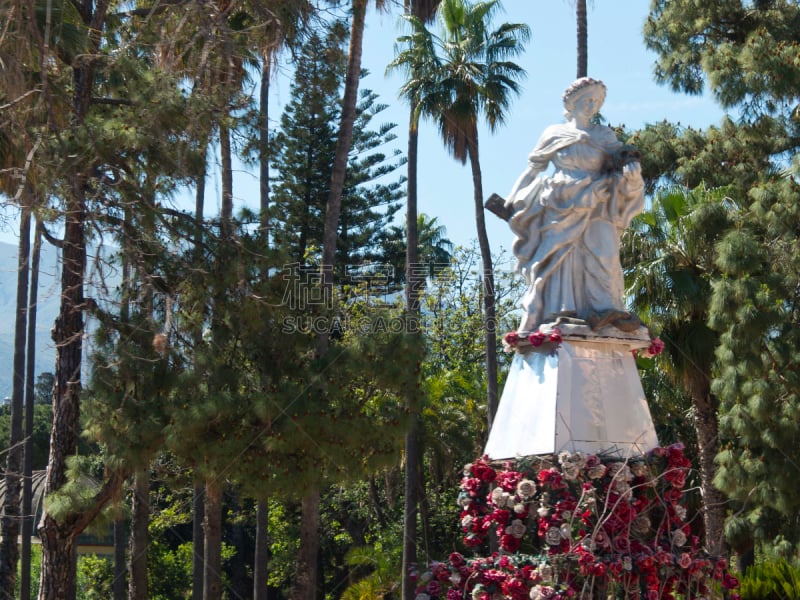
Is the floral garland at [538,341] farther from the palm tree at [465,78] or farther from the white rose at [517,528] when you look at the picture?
the palm tree at [465,78]

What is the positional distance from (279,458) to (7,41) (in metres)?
5.16

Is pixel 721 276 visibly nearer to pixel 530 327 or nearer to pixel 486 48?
pixel 486 48

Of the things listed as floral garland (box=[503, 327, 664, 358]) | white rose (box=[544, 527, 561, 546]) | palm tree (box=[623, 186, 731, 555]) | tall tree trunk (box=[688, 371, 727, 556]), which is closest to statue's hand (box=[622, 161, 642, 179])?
floral garland (box=[503, 327, 664, 358])

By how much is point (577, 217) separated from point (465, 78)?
13.7 m

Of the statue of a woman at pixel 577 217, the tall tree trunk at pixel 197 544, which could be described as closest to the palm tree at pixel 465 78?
the tall tree trunk at pixel 197 544

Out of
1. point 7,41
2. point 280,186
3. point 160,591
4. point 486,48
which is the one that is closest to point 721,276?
point 486,48

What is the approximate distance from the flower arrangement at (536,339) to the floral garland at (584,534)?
3.14 ft

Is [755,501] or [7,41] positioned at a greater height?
[7,41]

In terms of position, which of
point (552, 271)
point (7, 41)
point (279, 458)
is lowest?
point (279, 458)

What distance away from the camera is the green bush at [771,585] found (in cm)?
991

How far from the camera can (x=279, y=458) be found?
10922 mm

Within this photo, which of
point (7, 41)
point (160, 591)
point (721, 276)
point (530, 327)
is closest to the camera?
point (7, 41)

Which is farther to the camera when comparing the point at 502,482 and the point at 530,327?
the point at 530,327

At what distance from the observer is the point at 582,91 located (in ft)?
30.0
